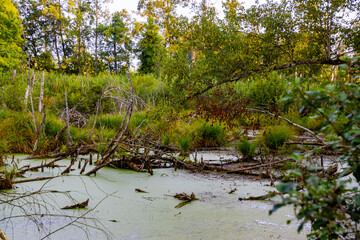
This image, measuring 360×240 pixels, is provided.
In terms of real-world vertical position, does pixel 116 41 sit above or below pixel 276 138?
above

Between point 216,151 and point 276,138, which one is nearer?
point 276,138

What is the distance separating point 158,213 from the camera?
7.55 feet

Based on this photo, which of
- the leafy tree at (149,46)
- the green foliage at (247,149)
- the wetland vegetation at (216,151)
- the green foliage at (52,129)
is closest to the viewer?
the wetland vegetation at (216,151)

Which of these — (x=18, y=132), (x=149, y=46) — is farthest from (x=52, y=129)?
(x=149, y=46)

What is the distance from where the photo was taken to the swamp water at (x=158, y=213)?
190 cm

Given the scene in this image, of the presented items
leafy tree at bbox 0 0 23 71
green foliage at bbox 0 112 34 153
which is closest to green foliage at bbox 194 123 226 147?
green foliage at bbox 0 112 34 153

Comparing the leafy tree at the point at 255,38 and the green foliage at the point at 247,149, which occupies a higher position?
the leafy tree at the point at 255,38

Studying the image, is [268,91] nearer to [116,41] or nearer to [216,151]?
[216,151]

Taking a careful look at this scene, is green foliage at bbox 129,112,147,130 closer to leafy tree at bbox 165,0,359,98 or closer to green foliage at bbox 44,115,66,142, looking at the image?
green foliage at bbox 44,115,66,142

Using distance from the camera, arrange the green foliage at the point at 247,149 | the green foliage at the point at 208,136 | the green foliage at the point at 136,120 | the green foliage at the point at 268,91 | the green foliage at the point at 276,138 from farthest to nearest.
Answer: the green foliage at the point at 268,91, the green foliage at the point at 136,120, the green foliage at the point at 208,136, the green foliage at the point at 276,138, the green foliage at the point at 247,149

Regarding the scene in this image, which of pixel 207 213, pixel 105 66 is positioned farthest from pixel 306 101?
pixel 105 66

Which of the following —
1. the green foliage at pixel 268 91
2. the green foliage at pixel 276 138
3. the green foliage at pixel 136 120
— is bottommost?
the green foliage at pixel 276 138

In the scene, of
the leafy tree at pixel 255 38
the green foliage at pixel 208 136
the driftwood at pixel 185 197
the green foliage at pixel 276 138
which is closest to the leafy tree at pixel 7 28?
the green foliage at pixel 208 136

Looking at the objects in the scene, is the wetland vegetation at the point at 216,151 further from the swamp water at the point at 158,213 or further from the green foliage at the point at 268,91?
the green foliage at the point at 268,91
